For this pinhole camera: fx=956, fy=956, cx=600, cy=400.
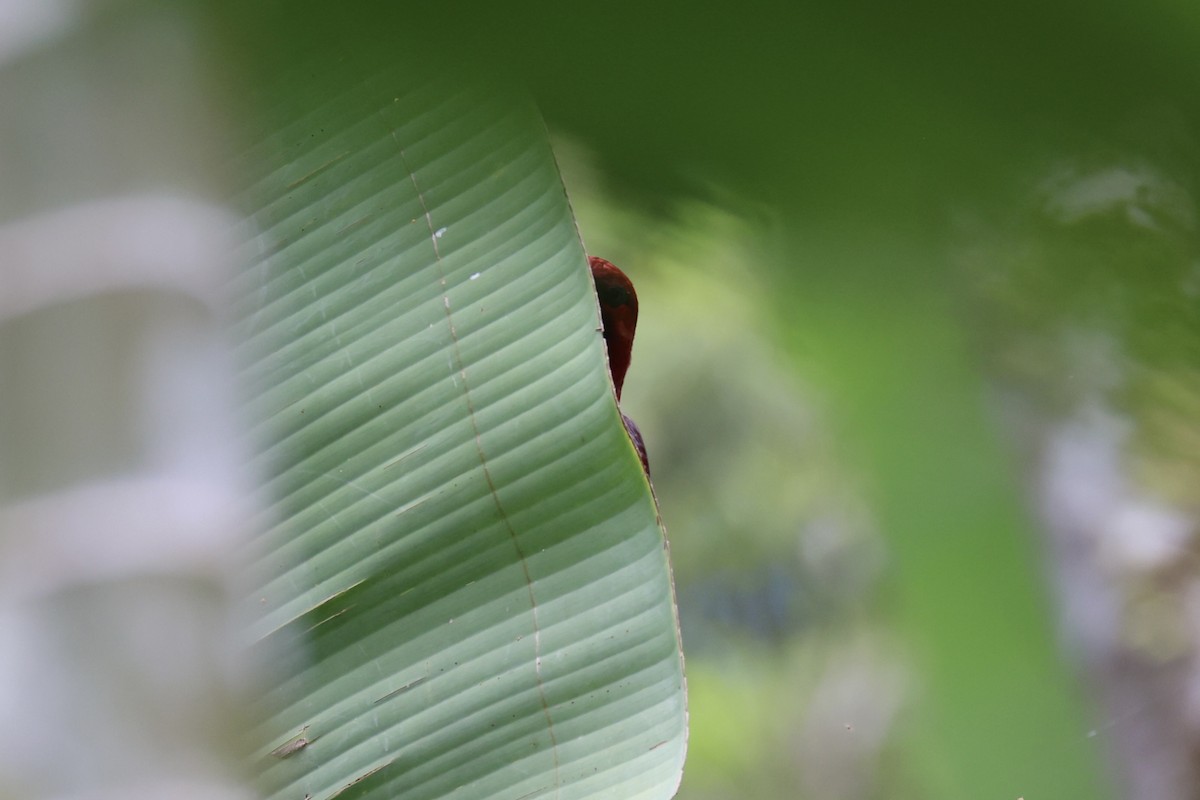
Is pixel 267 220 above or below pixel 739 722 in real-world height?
above

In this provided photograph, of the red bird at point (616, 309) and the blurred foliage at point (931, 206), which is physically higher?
the blurred foliage at point (931, 206)

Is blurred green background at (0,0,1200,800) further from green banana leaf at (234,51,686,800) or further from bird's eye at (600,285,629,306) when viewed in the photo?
bird's eye at (600,285,629,306)

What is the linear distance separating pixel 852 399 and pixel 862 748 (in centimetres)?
200

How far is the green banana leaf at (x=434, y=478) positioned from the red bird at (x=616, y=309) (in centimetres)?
20

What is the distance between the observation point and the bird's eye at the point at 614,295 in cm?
53

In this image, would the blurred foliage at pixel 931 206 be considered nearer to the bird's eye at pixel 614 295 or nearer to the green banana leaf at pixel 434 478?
the green banana leaf at pixel 434 478

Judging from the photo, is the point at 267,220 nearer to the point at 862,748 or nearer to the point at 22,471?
the point at 22,471

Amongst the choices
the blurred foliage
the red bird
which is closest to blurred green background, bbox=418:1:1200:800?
the blurred foliage

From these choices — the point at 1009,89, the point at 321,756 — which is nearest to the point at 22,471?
the point at 321,756

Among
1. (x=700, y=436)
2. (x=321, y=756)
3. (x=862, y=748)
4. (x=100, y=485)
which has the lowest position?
(x=862, y=748)

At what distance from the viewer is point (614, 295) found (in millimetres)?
534

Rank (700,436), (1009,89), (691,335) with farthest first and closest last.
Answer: (700,436) → (691,335) → (1009,89)

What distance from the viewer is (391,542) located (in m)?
0.31

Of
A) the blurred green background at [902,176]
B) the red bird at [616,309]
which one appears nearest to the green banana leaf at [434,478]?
the blurred green background at [902,176]
